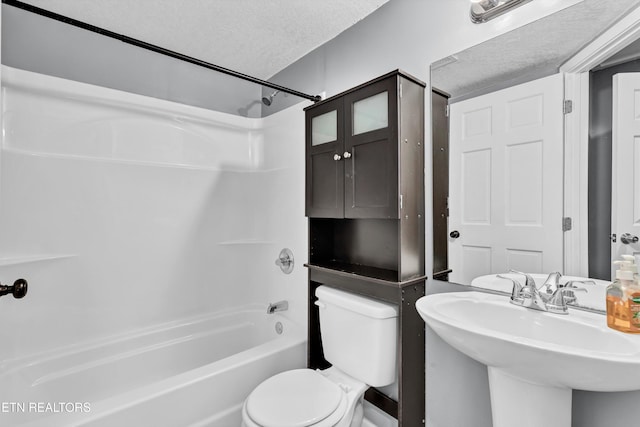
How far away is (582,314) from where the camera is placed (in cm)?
99

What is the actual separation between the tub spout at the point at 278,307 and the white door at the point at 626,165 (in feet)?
5.17

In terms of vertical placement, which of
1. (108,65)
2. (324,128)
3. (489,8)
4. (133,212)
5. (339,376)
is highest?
(108,65)

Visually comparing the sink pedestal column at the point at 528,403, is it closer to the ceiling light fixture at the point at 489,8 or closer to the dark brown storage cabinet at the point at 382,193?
the dark brown storage cabinet at the point at 382,193

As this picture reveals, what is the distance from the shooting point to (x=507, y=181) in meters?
1.18

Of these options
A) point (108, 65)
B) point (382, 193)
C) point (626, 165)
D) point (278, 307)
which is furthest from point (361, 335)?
point (108, 65)

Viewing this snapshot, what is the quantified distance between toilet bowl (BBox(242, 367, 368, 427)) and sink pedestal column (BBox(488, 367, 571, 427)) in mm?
555

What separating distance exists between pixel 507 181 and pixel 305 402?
1145 millimetres

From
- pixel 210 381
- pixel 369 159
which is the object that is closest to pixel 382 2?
pixel 369 159

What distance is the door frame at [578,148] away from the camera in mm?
1009

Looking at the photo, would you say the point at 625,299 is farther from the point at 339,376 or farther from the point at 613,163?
the point at 339,376

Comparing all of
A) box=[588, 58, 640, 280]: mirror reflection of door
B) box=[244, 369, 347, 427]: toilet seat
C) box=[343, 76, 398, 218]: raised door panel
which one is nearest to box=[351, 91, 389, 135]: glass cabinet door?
box=[343, 76, 398, 218]: raised door panel

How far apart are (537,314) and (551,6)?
1035 mm

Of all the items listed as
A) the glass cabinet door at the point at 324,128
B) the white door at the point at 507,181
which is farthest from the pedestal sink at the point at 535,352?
the glass cabinet door at the point at 324,128

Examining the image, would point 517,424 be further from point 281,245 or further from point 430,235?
point 281,245
